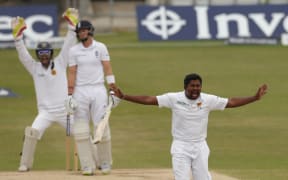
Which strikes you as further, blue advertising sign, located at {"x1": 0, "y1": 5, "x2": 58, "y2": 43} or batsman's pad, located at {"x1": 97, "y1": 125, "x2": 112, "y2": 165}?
blue advertising sign, located at {"x1": 0, "y1": 5, "x2": 58, "y2": 43}

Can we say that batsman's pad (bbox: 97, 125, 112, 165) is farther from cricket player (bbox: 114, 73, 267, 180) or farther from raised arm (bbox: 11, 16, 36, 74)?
cricket player (bbox: 114, 73, 267, 180)

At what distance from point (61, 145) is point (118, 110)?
4856mm

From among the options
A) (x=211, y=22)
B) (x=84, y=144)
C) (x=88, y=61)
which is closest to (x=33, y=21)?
(x=211, y=22)

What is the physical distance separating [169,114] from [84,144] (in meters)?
8.67

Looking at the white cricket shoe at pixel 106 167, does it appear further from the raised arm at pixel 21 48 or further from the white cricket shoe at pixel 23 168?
the raised arm at pixel 21 48

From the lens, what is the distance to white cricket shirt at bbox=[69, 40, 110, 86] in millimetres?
A: 14883

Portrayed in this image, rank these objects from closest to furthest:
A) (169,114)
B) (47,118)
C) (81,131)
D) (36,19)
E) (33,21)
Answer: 1. (81,131)
2. (47,118)
3. (169,114)
4. (33,21)
5. (36,19)

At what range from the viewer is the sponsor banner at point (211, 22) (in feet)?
132

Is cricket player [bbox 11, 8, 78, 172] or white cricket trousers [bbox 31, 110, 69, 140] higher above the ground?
cricket player [bbox 11, 8, 78, 172]

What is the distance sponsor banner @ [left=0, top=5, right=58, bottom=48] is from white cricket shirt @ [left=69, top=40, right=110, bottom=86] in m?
23.9

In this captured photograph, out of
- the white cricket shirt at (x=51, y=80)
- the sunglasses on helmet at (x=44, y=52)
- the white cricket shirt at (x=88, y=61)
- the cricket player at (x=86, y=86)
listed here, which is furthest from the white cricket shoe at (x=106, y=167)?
the sunglasses on helmet at (x=44, y=52)

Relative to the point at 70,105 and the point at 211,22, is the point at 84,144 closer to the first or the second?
the point at 70,105

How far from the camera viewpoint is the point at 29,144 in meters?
15.6

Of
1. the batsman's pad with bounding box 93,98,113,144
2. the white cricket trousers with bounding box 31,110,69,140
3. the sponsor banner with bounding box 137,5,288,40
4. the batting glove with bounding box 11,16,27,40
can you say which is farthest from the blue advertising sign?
the batsman's pad with bounding box 93,98,113,144
